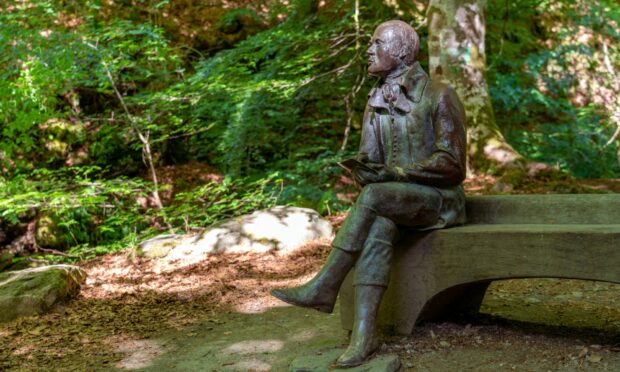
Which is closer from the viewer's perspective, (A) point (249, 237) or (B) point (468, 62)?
(A) point (249, 237)

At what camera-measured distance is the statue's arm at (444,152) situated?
10.8 feet

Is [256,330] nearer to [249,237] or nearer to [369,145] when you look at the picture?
[369,145]

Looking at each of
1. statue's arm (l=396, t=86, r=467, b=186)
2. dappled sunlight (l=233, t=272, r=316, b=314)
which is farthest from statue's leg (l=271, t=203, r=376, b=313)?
dappled sunlight (l=233, t=272, r=316, b=314)

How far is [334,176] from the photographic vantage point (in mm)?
9289

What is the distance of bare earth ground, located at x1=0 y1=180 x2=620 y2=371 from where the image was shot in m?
3.20

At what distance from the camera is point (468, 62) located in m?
7.45

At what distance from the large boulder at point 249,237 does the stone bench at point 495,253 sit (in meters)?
3.09

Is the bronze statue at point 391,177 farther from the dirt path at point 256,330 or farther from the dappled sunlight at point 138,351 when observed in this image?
the dappled sunlight at point 138,351

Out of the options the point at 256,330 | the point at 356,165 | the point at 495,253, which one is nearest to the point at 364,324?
the point at 495,253

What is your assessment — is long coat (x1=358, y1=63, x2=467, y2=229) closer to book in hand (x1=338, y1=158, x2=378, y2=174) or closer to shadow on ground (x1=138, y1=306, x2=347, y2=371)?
book in hand (x1=338, y1=158, x2=378, y2=174)

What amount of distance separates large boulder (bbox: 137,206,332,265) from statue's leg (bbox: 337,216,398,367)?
3.41 meters

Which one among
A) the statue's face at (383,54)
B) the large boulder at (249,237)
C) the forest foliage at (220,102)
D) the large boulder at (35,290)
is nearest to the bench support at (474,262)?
the statue's face at (383,54)

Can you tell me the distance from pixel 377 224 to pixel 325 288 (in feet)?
1.45

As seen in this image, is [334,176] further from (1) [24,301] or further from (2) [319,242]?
(1) [24,301]
